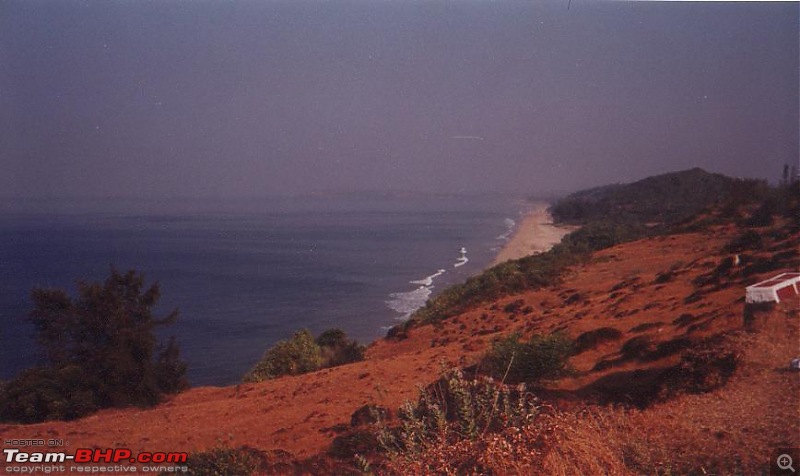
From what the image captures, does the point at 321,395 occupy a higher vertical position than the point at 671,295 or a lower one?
lower

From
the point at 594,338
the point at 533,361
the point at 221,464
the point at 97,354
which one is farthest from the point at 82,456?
the point at 97,354

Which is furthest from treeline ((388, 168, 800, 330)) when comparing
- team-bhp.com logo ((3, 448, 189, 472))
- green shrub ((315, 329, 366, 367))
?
team-bhp.com logo ((3, 448, 189, 472))

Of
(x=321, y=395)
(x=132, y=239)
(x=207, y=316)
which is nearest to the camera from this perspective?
(x=321, y=395)

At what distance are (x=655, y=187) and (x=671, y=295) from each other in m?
66.9

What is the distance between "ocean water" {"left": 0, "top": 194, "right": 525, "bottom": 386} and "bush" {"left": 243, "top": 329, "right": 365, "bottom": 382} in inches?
291

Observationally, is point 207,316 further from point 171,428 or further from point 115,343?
point 171,428

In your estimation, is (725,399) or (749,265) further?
(749,265)

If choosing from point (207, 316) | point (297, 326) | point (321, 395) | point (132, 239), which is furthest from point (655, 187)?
point (132, 239)

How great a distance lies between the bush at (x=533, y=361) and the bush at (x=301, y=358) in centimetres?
888

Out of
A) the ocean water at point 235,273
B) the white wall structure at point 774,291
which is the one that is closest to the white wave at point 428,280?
the ocean water at point 235,273

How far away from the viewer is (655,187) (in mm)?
68875

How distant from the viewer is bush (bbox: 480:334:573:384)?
254 inches

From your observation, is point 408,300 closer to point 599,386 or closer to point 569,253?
point 569,253

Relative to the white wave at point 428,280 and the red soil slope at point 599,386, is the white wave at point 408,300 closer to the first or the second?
the white wave at point 428,280
